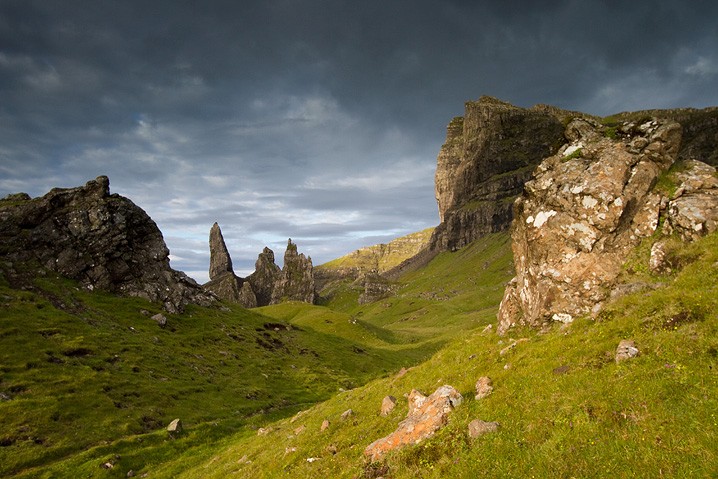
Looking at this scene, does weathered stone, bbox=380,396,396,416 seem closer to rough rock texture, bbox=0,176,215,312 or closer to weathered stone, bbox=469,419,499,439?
weathered stone, bbox=469,419,499,439

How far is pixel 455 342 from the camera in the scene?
94.5 feet

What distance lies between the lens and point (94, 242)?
74.5 metres

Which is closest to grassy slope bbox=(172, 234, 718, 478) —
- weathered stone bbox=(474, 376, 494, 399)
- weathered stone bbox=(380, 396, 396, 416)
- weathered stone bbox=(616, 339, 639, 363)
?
weathered stone bbox=(616, 339, 639, 363)

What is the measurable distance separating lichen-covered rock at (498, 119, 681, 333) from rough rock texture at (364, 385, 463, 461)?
9820 mm

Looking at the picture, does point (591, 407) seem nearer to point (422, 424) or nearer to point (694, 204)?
point (422, 424)

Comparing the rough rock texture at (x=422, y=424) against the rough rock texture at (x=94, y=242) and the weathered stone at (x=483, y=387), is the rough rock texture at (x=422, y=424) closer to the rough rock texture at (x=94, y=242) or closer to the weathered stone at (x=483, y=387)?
the weathered stone at (x=483, y=387)

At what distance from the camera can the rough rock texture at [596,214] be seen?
68.0ft

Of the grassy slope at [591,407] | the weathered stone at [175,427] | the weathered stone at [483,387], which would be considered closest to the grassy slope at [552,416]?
the grassy slope at [591,407]

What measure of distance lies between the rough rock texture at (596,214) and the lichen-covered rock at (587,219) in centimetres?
5

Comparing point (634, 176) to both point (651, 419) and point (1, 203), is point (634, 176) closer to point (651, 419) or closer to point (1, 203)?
point (651, 419)

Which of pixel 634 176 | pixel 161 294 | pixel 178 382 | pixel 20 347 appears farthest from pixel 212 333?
pixel 634 176

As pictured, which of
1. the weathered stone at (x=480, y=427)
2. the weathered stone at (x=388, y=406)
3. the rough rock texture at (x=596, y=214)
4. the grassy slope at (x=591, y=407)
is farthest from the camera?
the rough rock texture at (x=596, y=214)

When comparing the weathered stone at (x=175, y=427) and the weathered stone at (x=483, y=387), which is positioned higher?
the weathered stone at (x=483, y=387)

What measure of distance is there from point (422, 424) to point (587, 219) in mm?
16622
